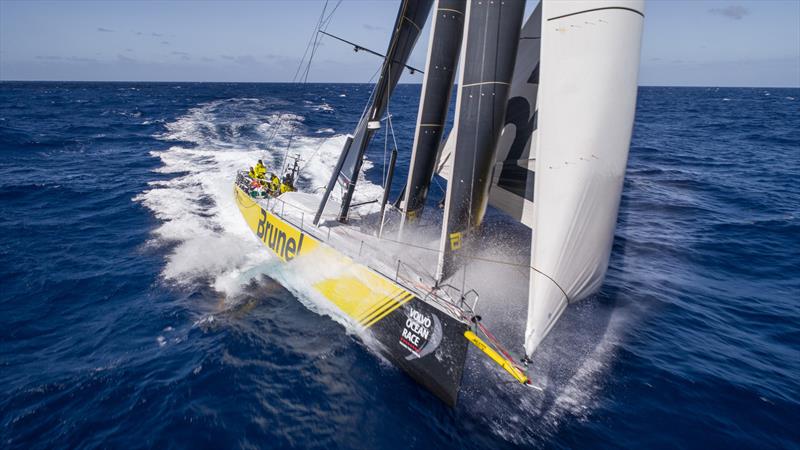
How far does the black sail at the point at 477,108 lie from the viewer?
696cm

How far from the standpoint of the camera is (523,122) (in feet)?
26.8

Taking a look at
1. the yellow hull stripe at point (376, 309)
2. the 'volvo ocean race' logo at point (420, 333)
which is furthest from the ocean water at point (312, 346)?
the 'volvo ocean race' logo at point (420, 333)

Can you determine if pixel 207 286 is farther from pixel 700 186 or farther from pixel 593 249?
pixel 700 186

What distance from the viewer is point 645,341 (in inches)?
340

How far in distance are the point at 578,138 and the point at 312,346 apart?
6.31m

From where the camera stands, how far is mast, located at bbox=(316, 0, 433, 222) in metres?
9.11

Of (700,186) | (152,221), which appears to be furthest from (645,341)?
(152,221)

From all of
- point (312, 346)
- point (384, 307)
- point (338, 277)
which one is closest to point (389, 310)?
point (384, 307)

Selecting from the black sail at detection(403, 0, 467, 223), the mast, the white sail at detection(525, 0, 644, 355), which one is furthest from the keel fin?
the mast

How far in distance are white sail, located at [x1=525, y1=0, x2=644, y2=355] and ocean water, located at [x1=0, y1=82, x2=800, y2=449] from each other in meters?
2.20

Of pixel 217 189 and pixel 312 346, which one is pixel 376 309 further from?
pixel 217 189

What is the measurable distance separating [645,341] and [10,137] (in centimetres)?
3603

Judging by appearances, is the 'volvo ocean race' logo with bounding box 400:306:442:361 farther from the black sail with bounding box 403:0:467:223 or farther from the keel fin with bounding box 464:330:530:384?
the black sail with bounding box 403:0:467:223

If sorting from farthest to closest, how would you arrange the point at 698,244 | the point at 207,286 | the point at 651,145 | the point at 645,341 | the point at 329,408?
the point at 651,145
the point at 698,244
the point at 207,286
the point at 645,341
the point at 329,408
